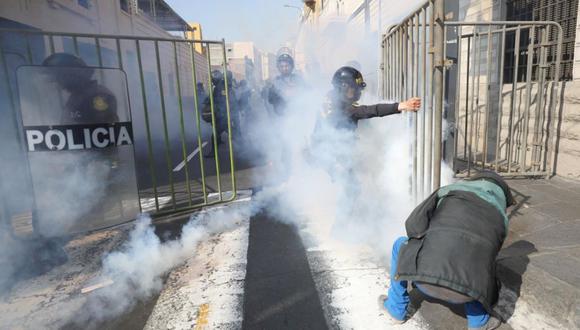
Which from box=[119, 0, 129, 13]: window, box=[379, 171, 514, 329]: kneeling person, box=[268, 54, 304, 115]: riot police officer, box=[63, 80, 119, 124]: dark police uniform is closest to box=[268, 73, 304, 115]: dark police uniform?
box=[268, 54, 304, 115]: riot police officer

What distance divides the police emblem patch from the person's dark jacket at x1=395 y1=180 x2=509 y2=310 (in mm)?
3042


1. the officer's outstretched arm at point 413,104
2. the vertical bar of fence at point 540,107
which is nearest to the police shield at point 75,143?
the officer's outstretched arm at point 413,104

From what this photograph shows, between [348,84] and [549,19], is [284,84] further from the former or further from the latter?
[549,19]

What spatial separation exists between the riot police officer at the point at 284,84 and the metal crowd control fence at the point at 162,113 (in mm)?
856

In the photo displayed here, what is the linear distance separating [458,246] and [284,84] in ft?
16.0

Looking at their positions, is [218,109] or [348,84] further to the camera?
[218,109]

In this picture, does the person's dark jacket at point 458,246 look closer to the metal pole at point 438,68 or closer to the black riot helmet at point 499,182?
the black riot helmet at point 499,182

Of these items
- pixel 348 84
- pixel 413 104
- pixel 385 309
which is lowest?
pixel 385 309

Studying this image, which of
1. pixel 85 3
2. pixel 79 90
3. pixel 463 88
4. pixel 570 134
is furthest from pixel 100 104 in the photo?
pixel 85 3

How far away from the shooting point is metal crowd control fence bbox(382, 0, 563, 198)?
3.13 metres

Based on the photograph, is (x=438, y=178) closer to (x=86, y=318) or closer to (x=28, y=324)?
(x=86, y=318)

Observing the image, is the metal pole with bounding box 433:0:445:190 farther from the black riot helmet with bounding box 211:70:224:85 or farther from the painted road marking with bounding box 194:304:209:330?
the black riot helmet with bounding box 211:70:224:85

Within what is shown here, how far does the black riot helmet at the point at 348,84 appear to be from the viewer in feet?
12.3

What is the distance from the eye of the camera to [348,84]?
148 inches
